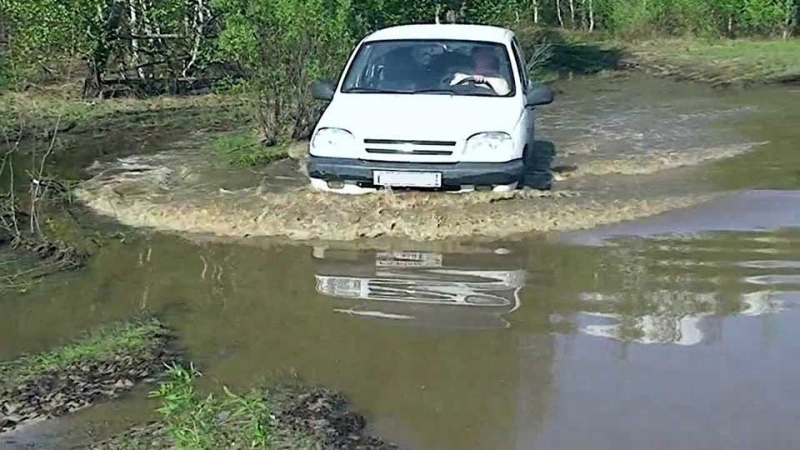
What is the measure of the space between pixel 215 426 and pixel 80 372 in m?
1.75

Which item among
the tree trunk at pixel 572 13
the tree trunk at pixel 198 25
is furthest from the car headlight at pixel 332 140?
the tree trunk at pixel 572 13

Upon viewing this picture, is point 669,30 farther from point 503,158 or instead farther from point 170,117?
point 503,158

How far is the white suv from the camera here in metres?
9.77

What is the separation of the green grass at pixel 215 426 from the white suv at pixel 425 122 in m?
4.87

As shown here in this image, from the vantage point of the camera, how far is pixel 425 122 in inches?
385

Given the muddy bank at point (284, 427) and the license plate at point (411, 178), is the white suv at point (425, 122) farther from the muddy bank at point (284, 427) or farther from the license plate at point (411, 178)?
the muddy bank at point (284, 427)

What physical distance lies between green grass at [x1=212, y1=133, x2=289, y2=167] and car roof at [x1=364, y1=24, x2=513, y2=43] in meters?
2.58

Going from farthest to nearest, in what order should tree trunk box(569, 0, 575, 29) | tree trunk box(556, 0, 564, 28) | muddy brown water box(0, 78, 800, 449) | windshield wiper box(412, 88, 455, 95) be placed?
tree trunk box(556, 0, 564, 28), tree trunk box(569, 0, 575, 29), windshield wiper box(412, 88, 455, 95), muddy brown water box(0, 78, 800, 449)

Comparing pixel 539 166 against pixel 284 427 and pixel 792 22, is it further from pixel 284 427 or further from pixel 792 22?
pixel 792 22

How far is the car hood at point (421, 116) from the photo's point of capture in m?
9.77

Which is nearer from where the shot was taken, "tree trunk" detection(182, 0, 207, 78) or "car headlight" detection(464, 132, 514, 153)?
"car headlight" detection(464, 132, 514, 153)

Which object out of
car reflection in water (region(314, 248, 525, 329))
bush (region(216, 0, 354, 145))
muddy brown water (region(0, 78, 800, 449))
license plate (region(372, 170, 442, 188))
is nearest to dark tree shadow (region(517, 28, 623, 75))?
bush (region(216, 0, 354, 145))

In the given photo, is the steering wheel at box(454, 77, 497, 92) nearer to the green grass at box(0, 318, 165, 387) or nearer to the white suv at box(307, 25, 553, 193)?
the white suv at box(307, 25, 553, 193)

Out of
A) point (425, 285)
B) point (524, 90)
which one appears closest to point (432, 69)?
point (524, 90)
